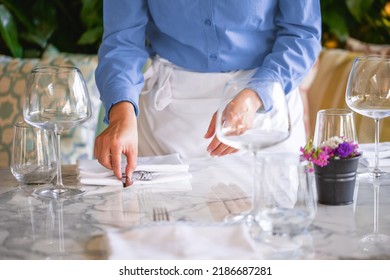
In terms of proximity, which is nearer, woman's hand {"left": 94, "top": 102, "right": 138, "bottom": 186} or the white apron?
woman's hand {"left": 94, "top": 102, "right": 138, "bottom": 186}

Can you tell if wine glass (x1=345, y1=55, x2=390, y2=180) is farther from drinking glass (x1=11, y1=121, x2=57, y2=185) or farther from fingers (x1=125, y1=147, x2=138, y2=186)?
drinking glass (x1=11, y1=121, x2=57, y2=185)

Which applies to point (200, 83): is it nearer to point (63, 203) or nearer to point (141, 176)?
point (141, 176)

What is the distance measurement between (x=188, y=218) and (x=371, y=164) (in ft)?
1.67

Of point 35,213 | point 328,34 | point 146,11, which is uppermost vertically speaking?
point 146,11

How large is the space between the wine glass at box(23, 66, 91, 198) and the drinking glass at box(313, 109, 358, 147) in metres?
0.42

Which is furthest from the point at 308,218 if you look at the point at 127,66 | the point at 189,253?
the point at 127,66

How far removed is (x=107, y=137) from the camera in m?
1.31

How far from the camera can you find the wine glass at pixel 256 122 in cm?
96

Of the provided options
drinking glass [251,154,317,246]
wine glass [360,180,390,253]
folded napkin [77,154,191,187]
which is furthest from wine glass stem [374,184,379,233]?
folded napkin [77,154,191,187]

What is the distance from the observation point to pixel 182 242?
2.99ft

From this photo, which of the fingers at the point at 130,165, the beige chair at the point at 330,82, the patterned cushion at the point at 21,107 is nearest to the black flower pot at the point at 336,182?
the fingers at the point at 130,165

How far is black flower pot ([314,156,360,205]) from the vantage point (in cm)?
112

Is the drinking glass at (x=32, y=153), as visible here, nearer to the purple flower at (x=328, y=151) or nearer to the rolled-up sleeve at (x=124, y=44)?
the rolled-up sleeve at (x=124, y=44)

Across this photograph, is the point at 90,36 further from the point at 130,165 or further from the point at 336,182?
the point at 336,182
